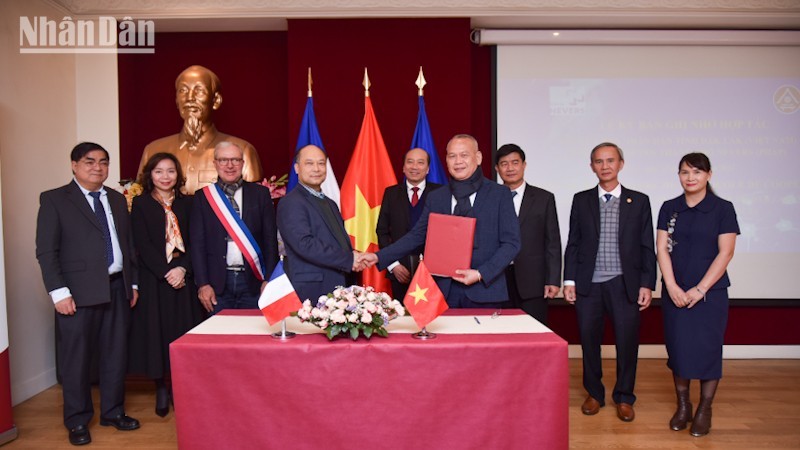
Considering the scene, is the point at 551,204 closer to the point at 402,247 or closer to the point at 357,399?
the point at 402,247

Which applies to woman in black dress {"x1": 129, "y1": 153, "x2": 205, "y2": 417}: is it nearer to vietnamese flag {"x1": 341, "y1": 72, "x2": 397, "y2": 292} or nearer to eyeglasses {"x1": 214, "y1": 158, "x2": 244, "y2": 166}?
eyeglasses {"x1": 214, "y1": 158, "x2": 244, "y2": 166}

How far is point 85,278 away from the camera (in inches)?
116

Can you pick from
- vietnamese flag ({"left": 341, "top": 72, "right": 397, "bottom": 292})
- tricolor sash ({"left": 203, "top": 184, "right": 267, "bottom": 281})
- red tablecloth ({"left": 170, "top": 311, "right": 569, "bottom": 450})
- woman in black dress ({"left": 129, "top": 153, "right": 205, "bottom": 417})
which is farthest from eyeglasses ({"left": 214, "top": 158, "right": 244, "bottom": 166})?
red tablecloth ({"left": 170, "top": 311, "right": 569, "bottom": 450})

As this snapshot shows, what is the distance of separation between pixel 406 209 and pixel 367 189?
0.65 meters

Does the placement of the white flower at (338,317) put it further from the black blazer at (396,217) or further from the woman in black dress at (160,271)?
the woman in black dress at (160,271)

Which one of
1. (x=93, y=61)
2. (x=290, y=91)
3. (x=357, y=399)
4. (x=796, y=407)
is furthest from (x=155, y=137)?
(x=796, y=407)

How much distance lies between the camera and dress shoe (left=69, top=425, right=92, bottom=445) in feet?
9.64

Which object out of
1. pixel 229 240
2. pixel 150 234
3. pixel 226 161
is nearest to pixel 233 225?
pixel 229 240

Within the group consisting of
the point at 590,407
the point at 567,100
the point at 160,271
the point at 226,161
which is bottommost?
the point at 590,407

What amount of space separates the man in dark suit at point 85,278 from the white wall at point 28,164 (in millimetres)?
956

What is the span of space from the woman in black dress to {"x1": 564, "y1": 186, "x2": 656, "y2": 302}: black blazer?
89.3 inches

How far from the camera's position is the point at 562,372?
205cm

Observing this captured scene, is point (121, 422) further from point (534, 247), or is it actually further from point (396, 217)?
point (534, 247)

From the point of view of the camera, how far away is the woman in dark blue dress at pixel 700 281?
3.00 metres
